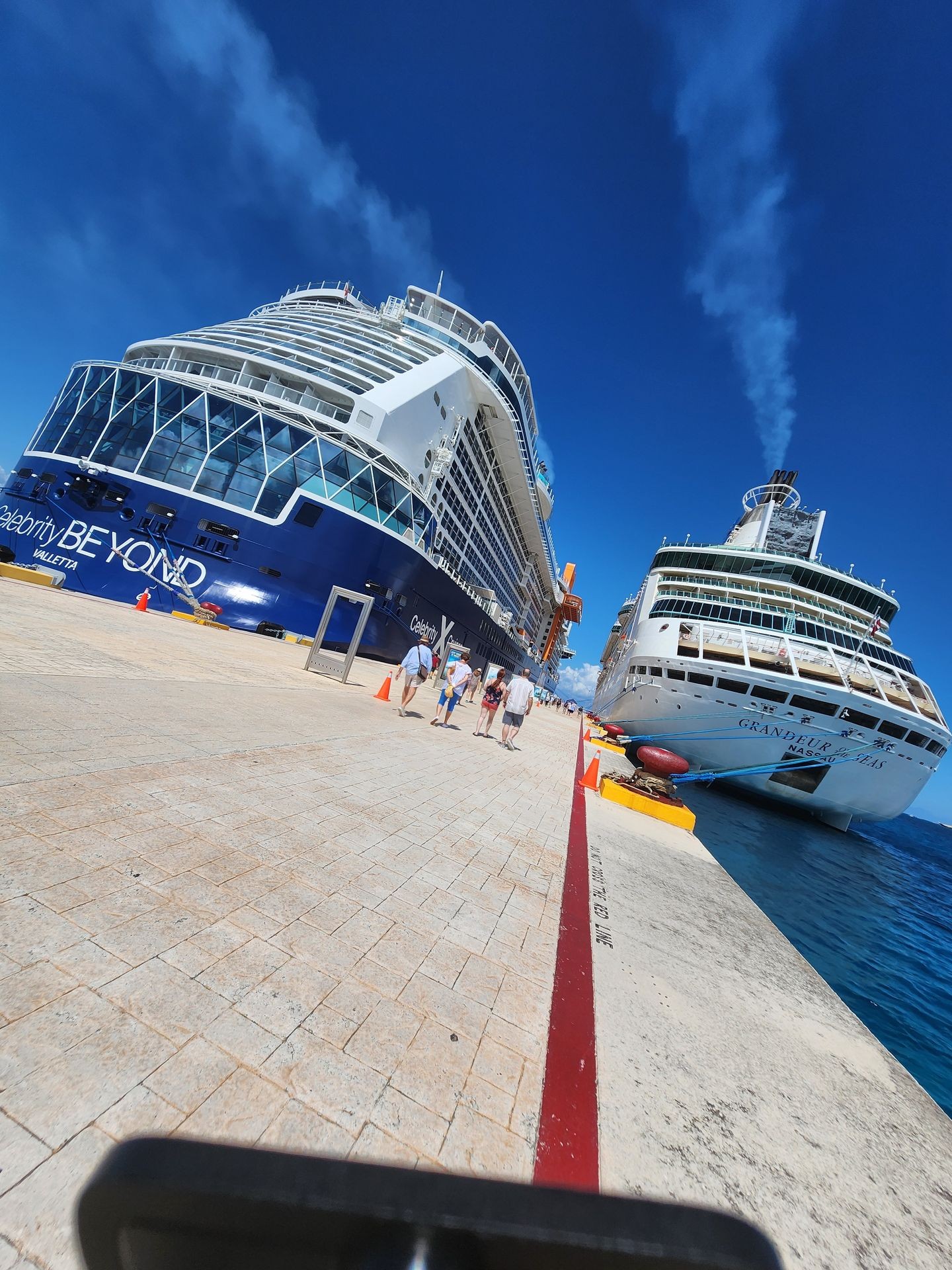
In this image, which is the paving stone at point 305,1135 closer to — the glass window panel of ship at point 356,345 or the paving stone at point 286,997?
the paving stone at point 286,997

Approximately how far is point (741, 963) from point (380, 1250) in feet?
13.6

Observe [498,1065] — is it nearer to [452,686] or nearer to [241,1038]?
[241,1038]

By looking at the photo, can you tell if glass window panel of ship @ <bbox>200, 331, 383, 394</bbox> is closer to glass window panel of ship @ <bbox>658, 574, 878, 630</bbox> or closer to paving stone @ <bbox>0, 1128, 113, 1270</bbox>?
glass window panel of ship @ <bbox>658, 574, 878, 630</bbox>

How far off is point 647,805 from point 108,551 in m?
20.2

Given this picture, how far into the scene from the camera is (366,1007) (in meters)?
2.26

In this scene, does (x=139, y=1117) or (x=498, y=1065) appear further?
(x=498, y=1065)

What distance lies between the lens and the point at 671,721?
20.2 m

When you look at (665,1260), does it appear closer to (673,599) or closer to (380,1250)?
(380,1250)

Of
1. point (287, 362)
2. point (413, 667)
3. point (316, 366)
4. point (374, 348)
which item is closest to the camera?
point (413, 667)

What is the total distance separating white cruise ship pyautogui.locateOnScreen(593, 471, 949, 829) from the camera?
56.7ft

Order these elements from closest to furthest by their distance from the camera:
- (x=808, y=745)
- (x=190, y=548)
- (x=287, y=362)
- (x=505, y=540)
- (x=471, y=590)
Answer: (x=808, y=745)
(x=190, y=548)
(x=287, y=362)
(x=471, y=590)
(x=505, y=540)

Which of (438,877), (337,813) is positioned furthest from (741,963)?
(337,813)

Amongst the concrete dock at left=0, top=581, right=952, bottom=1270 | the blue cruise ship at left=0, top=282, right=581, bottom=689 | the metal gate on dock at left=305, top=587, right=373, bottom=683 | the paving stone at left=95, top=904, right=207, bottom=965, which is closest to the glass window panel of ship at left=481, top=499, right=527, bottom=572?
the blue cruise ship at left=0, top=282, right=581, bottom=689

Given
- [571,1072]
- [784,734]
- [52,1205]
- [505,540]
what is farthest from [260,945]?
Answer: [505,540]
